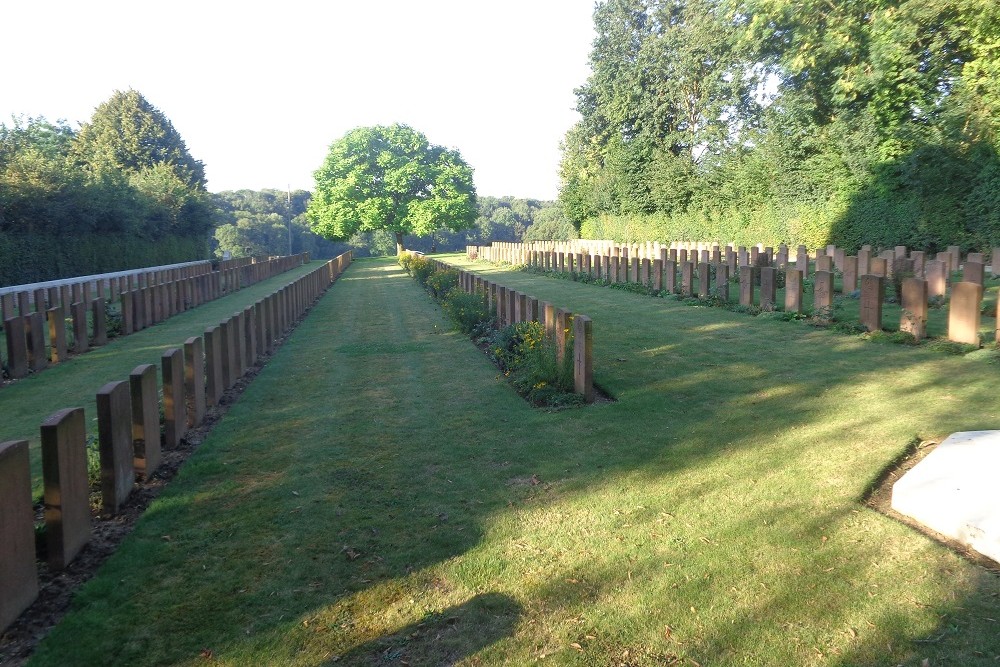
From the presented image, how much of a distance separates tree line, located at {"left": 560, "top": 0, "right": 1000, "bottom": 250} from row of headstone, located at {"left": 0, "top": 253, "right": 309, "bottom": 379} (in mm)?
21068

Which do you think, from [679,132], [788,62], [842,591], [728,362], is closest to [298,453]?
[842,591]

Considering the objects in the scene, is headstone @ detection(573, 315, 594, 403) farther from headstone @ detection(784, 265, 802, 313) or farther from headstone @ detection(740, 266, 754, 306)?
headstone @ detection(740, 266, 754, 306)

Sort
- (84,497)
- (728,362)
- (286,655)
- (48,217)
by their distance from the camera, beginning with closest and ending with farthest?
1. (286,655)
2. (84,497)
3. (728,362)
4. (48,217)

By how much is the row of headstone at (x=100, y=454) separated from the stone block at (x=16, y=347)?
3.96m

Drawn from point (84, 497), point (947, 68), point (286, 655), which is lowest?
point (286, 655)

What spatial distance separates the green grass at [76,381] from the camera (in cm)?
720

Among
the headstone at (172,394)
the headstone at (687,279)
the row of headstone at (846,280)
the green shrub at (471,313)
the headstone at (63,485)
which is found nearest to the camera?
the headstone at (63,485)

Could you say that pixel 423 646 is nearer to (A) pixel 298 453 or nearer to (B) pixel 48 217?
(A) pixel 298 453

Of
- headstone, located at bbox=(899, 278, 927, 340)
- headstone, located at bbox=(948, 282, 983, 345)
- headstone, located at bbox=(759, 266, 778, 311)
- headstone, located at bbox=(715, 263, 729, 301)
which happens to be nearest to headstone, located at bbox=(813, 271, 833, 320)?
headstone, located at bbox=(759, 266, 778, 311)

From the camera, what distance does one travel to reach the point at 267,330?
38.1ft

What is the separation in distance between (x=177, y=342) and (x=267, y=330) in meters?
2.32

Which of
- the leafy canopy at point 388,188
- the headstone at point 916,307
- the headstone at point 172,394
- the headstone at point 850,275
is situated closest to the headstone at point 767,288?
the headstone at point 850,275

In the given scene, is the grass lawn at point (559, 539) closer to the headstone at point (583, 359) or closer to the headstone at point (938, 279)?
the headstone at point (583, 359)

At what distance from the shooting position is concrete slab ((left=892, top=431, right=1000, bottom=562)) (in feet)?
12.2
